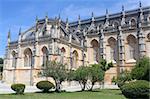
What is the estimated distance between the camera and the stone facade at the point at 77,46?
38156 millimetres

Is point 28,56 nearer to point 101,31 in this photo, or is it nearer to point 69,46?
point 69,46

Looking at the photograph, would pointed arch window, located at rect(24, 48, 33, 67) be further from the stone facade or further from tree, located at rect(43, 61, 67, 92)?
tree, located at rect(43, 61, 67, 92)

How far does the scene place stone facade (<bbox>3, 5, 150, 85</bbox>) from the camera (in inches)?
1502

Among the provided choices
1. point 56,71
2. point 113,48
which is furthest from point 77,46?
point 56,71

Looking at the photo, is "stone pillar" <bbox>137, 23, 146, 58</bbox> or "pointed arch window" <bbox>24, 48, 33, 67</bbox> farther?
"pointed arch window" <bbox>24, 48, 33, 67</bbox>

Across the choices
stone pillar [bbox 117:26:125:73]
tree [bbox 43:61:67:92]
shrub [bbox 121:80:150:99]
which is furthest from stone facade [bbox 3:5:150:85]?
shrub [bbox 121:80:150:99]

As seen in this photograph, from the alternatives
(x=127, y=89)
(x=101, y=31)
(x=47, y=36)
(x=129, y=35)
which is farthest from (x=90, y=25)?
(x=127, y=89)

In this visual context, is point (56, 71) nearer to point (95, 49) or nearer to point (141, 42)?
point (141, 42)

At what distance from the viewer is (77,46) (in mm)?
42625

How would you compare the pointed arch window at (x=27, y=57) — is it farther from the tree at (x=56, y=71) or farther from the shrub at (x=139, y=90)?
the shrub at (x=139, y=90)

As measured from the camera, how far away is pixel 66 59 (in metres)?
38.9

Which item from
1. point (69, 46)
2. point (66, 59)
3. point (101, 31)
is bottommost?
point (66, 59)

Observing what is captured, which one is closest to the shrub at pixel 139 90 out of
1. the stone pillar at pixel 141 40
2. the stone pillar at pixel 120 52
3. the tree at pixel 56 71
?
the tree at pixel 56 71

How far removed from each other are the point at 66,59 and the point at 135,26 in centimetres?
1447
